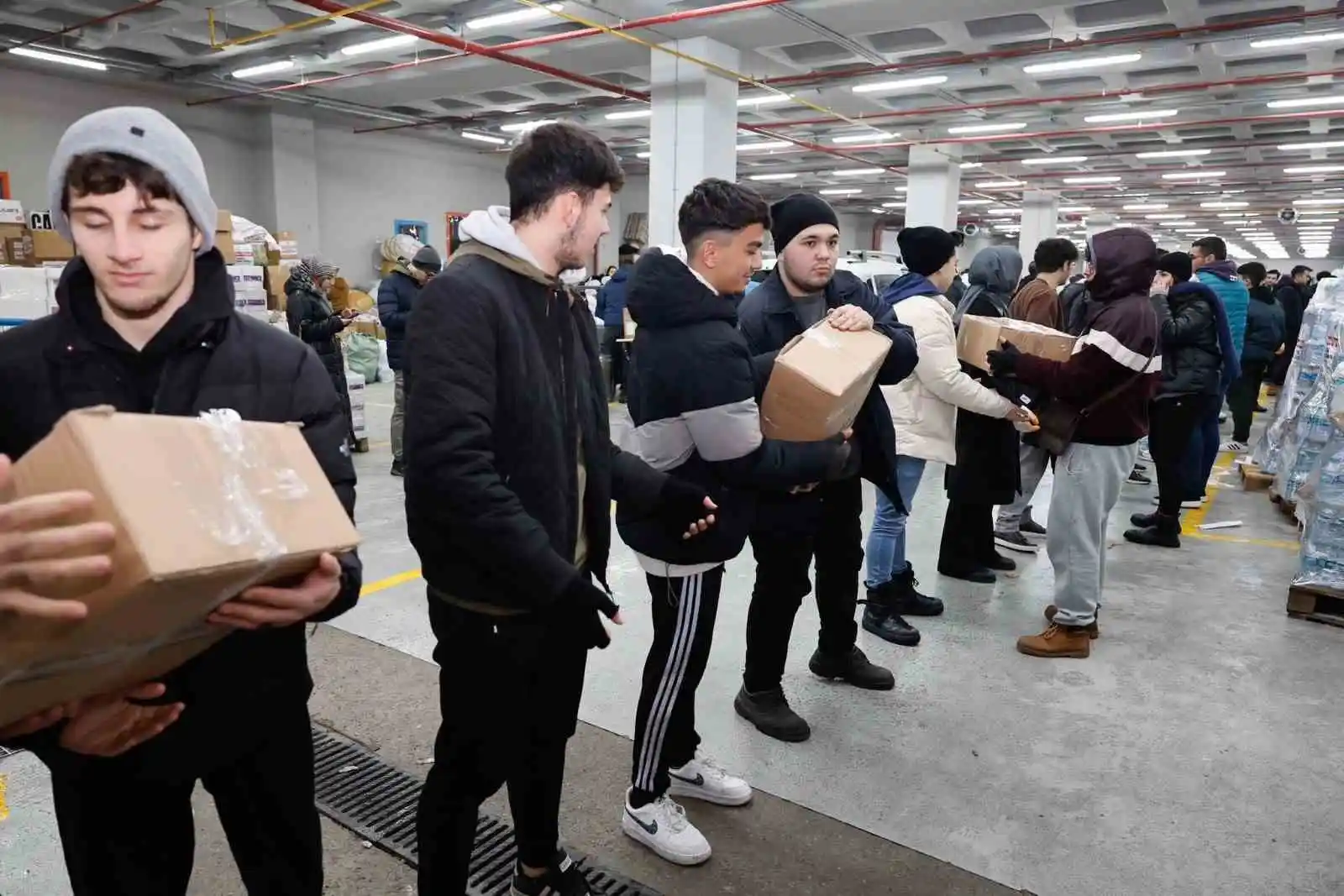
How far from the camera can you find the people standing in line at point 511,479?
1.30 meters

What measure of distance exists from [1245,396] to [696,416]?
25.0 feet

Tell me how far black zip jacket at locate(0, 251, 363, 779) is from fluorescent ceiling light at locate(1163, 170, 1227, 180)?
17.2 meters

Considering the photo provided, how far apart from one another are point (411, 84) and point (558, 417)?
34.4 ft

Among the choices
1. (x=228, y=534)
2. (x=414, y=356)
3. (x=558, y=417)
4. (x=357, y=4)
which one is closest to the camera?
(x=228, y=534)

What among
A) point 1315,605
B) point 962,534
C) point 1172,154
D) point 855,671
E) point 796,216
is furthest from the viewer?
point 1172,154

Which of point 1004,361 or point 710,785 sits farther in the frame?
point 1004,361

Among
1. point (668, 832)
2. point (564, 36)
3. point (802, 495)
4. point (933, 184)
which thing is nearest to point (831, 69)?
point (564, 36)

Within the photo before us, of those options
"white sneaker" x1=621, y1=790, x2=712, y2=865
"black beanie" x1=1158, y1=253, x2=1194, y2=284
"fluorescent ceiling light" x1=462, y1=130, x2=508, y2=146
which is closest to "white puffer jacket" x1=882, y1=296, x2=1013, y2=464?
"white sneaker" x1=621, y1=790, x2=712, y2=865

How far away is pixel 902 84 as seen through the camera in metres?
9.62

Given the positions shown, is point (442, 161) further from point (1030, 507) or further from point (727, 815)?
point (727, 815)

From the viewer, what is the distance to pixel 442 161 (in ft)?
49.5

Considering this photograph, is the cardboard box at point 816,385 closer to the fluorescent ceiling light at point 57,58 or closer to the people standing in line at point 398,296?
the people standing in line at point 398,296

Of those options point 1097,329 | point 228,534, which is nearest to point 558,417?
point 228,534

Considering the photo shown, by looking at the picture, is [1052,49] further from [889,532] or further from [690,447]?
[690,447]
